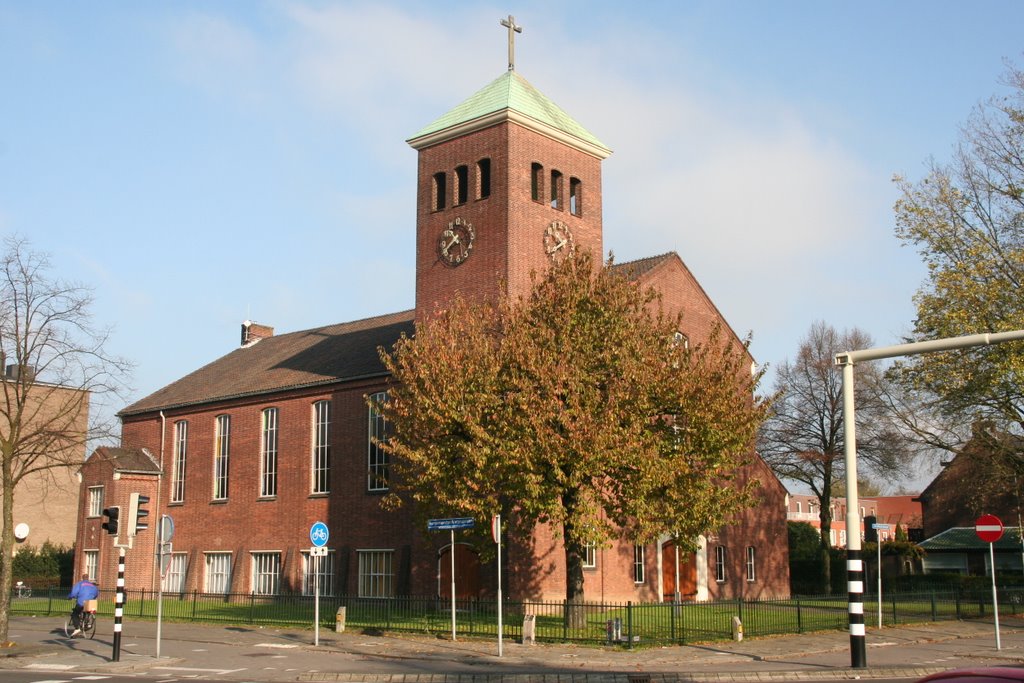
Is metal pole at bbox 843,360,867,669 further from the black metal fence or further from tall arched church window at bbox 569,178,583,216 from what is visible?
tall arched church window at bbox 569,178,583,216

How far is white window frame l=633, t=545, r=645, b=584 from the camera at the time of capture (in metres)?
34.6

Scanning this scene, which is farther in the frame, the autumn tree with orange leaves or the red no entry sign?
the autumn tree with orange leaves

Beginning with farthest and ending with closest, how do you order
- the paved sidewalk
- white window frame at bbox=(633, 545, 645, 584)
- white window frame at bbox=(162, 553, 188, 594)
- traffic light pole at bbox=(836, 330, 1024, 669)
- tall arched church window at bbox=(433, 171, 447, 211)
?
white window frame at bbox=(162, 553, 188, 594) < tall arched church window at bbox=(433, 171, 447, 211) < white window frame at bbox=(633, 545, 645, 584) < the paved sidewalk < traffic light pole at bbox=(836, 330, 1024, 669)

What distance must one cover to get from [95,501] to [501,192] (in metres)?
24.3

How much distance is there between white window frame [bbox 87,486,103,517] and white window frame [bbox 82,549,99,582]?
5.35 feet

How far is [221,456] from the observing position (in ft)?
141

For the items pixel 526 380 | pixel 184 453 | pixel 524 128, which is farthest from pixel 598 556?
pixel 184 453

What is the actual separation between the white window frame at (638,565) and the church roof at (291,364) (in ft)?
36.2

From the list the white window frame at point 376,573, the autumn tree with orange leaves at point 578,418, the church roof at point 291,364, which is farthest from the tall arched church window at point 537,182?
the white window frame at point 376,573

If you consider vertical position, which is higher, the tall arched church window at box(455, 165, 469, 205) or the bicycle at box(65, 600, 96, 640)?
the tall arched church window at box(455, 165, 469, 205)

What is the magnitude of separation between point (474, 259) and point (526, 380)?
35.8 feet

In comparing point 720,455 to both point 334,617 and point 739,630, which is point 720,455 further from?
point 334,617

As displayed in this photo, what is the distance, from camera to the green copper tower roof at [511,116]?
3388 centimetres

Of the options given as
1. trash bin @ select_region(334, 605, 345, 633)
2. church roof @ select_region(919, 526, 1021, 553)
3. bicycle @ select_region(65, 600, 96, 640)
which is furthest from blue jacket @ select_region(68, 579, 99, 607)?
church roof @ select_region(919, 526, 1021, 553)
